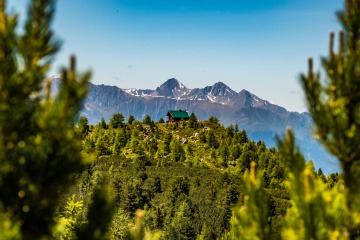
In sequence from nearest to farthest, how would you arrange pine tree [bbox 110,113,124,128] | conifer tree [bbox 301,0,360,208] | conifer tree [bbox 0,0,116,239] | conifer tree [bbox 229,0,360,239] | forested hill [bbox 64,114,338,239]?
1. conifer tree [bbox 0,0,116,239]
2. conifer tree [bbox 229,0,360,239]
3. conifer tree [bbox 301,0,360,208]
4. forested hill [bbox 64,114,338,239]
5. pine tree [bbox 110,113,124,128]

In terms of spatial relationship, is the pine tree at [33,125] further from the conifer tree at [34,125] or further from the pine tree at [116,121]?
the pine tree at [116,121]

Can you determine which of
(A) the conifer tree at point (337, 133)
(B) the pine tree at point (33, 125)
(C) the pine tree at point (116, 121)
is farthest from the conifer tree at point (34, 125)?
(C) the pine tree at point (116, 121)

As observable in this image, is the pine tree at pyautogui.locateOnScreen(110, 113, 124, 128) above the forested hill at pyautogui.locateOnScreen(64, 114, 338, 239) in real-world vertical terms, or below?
above

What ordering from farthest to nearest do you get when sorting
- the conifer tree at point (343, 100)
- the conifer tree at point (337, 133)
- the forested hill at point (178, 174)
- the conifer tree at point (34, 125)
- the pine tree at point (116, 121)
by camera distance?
the pine tree at point (116, 121)
the forested hill at point (178, 174)
the conifer tree at point (343, 100)
the conifer tree at point (337, 133)
the conifer tree at point (34, 125)

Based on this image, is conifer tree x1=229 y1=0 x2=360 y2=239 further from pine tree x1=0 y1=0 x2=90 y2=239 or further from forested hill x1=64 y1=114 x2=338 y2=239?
forested hill x1=64 y1=114 x2=338 y2=239

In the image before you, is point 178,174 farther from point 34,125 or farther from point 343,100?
→ point 34,125

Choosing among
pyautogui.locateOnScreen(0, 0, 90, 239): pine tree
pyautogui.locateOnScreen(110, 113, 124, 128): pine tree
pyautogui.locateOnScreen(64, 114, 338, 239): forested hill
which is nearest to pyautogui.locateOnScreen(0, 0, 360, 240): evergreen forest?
pyautogui.locateOnScreen(0, 0, 90, 239): pine tree

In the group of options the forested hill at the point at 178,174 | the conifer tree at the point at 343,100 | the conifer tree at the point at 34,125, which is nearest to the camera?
the conifer tree at the point at 34,125

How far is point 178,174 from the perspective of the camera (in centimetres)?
10144

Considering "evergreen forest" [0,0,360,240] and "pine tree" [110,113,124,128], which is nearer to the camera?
"evergreen forest" [0,0,360,240]

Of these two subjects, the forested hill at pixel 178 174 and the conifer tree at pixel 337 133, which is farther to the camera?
the forested hill at pixel 178 174

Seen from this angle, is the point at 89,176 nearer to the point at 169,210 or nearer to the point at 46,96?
the point at 169,210

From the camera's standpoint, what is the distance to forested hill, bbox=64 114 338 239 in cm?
7938

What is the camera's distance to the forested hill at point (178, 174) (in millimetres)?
79375
